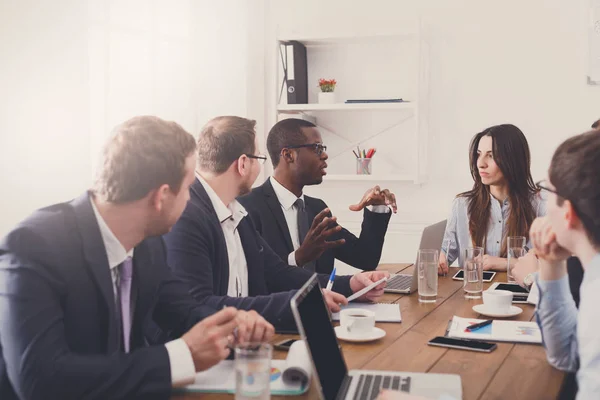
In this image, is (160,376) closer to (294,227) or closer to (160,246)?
(160,246)

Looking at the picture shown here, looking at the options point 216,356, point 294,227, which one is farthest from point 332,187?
point 216,356

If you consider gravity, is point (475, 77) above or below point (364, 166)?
above

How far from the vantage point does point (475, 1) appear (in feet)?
13.2

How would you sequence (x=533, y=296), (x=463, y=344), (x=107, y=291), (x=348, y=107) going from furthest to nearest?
(x=348, y=107)
(x=533, y=296)
(x=463, y=344)
(x=107, y=291)

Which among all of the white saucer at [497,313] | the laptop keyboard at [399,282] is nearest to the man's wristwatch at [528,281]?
the white saucer at [497,313]

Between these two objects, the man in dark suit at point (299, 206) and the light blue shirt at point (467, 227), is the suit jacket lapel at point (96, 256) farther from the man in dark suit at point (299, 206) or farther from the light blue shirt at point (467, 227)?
the light blue shirt at point (467, 227)

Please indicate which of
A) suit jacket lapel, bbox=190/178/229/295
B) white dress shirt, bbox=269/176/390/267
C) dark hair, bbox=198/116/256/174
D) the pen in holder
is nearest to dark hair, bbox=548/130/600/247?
suit jacket lapel, bbox=190/178/229/295

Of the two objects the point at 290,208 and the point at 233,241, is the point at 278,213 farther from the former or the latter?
the point at 233,241

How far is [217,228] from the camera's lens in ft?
6.78

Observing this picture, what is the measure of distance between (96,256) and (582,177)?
95 centimetres

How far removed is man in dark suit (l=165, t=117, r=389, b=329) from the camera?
6.34 feet

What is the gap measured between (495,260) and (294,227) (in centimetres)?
89

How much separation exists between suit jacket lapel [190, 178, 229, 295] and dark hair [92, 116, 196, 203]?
0.59 metres

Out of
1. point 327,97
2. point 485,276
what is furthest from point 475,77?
point 485,276
